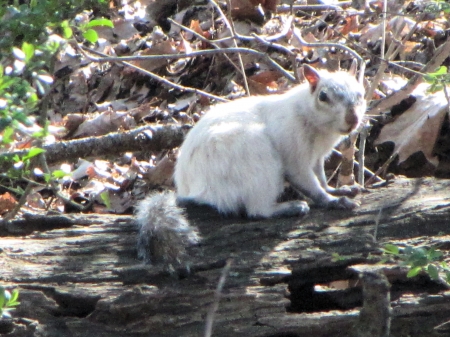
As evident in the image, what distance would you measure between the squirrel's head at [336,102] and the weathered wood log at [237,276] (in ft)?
2.05

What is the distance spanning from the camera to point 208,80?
297 inches

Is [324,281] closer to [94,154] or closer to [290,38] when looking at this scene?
[94,154]

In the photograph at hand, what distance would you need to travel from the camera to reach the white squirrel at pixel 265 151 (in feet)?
14.9

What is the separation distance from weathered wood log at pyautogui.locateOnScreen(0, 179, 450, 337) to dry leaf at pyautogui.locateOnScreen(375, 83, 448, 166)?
1.15 metres

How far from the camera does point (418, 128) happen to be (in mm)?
5613

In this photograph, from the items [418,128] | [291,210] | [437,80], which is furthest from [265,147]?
[418,128]

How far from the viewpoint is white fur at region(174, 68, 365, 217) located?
4.57 m

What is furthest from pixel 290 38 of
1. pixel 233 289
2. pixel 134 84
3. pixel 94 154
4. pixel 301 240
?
pixel 233 289

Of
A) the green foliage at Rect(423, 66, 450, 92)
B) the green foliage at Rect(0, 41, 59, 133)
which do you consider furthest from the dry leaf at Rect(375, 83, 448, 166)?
the green foliage at Rect(0, 41, 59, 133)

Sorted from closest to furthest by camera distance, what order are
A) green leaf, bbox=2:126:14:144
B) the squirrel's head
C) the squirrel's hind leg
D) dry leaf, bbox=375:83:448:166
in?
green leaf, bbox=2:126:14:144 → the squirrel's hind leg → the squirrel's head → dry leaf, bbox=375:83:448:166

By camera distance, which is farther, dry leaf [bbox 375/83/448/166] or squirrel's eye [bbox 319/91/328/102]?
dry leaf [bbox 375/83/448/166]

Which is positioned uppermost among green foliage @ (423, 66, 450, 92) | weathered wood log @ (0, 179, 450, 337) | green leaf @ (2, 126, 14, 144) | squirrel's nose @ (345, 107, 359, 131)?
green leaf @ (2, 126, 14, 144)

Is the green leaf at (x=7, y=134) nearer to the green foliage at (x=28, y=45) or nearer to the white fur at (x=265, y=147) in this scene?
the green foliage at (x=28, y=45)

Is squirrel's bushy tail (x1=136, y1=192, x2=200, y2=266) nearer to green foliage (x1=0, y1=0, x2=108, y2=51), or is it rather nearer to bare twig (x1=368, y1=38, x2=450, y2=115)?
green foliage (x1=0, y1=0, x2=108, y2=51)
